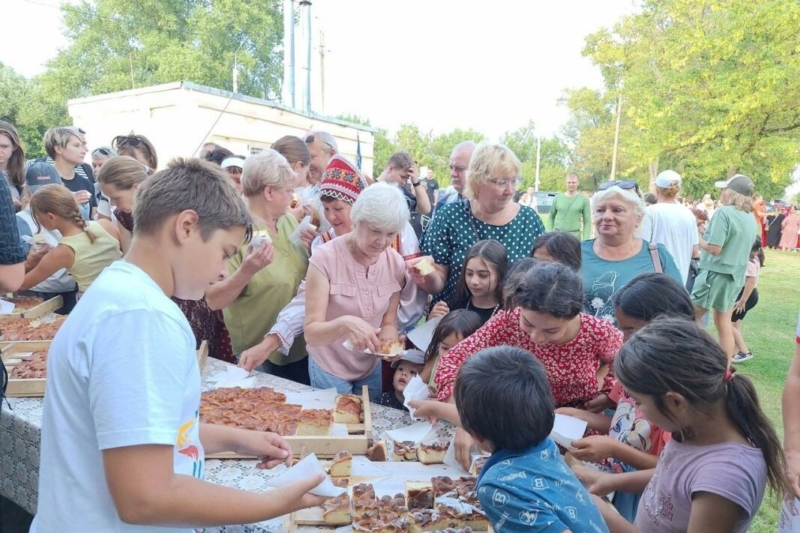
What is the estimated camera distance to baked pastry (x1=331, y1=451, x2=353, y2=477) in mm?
1927

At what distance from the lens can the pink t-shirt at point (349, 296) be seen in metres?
2.75

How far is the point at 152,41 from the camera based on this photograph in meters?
34.3

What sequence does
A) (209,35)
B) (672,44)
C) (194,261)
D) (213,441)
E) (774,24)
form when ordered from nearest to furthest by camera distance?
(194,261) → (213,441) → (774,24) → (672,44) → (209,35)

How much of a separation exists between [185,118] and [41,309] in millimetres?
10895

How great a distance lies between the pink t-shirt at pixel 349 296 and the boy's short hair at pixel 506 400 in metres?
1.24

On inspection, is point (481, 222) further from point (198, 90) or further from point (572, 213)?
point (198, 90)

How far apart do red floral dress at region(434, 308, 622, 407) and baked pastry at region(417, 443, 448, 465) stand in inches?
8.2

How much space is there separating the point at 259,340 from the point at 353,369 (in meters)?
0.71

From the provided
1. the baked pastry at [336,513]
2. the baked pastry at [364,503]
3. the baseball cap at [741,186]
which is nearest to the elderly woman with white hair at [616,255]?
the baked pastry at [364,503]

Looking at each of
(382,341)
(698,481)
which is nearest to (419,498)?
(698,481)

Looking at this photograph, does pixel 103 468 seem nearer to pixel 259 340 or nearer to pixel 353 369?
pixel 353 369

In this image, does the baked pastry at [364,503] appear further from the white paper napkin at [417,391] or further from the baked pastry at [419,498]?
the white paper napkin at [417,391]

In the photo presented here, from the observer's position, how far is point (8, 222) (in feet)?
7.29

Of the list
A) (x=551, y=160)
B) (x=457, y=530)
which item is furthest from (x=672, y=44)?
(x=551, y=160)
